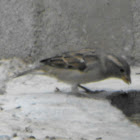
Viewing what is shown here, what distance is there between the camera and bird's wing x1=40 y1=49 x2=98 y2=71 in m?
5.04

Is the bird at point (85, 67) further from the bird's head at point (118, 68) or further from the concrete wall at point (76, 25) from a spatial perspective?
the concrete wall at point (76, 25)

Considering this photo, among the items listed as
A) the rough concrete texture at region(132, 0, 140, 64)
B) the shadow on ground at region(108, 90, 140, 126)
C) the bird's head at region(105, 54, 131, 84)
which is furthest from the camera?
the rough concrete texture at region(132, 0, 140, 64)

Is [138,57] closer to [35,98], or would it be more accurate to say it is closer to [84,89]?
[84,89]

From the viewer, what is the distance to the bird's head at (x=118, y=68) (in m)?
5.00

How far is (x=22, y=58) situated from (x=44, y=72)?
104 centimetres

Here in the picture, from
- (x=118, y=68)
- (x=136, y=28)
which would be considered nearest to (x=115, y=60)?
(x=118, y=68)

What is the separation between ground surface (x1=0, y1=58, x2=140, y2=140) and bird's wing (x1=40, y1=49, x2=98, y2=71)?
287 millimetres

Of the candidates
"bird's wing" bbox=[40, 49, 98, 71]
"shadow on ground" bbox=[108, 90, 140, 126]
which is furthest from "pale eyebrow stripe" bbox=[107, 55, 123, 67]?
"shadow on ground" bbox=[108, 90, 140, 126]

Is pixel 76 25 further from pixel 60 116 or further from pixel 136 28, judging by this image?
pixel 60 116

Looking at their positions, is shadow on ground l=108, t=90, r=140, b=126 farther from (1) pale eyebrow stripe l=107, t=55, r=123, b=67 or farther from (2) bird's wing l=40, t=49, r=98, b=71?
(2) bird's wing l=40, t=49, r=98, b=71

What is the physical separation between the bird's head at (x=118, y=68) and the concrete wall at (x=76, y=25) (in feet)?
3.17

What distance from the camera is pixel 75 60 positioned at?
5.10 meters

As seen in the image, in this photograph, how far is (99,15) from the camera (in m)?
6.01

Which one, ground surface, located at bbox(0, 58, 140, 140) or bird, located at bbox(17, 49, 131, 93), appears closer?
ground surface, located at bbox(0, 58, 140, 140)
